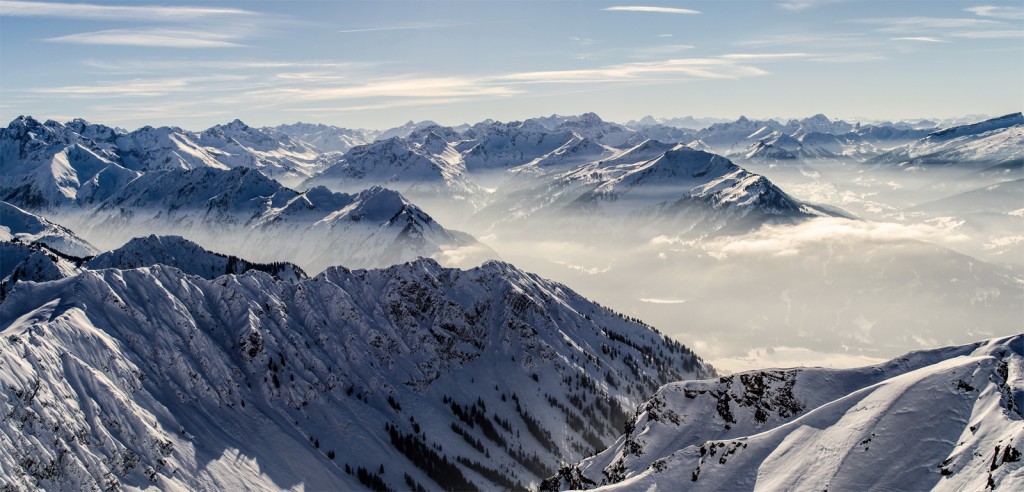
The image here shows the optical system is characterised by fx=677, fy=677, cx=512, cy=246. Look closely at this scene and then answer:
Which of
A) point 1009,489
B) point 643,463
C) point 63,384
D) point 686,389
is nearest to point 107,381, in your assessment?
point 63,384

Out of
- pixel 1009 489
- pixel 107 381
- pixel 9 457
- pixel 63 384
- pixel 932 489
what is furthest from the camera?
pixel 107 381

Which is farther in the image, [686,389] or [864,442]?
[686,389]

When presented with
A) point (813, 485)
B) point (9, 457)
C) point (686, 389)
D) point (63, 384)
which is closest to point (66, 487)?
point (9, 457)

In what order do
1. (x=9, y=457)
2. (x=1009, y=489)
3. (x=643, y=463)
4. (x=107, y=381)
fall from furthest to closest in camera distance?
(x=107, y=381)
(x=643, y=463)
(x=9, y=457)
(x=1009, y=489)

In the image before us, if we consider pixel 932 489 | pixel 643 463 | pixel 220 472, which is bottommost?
pixel 220 472

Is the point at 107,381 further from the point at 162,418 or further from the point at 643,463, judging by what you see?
the point at 643,463

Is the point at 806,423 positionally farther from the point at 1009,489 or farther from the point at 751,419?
the point at 1009,489

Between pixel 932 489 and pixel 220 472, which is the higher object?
pixel 932 489
